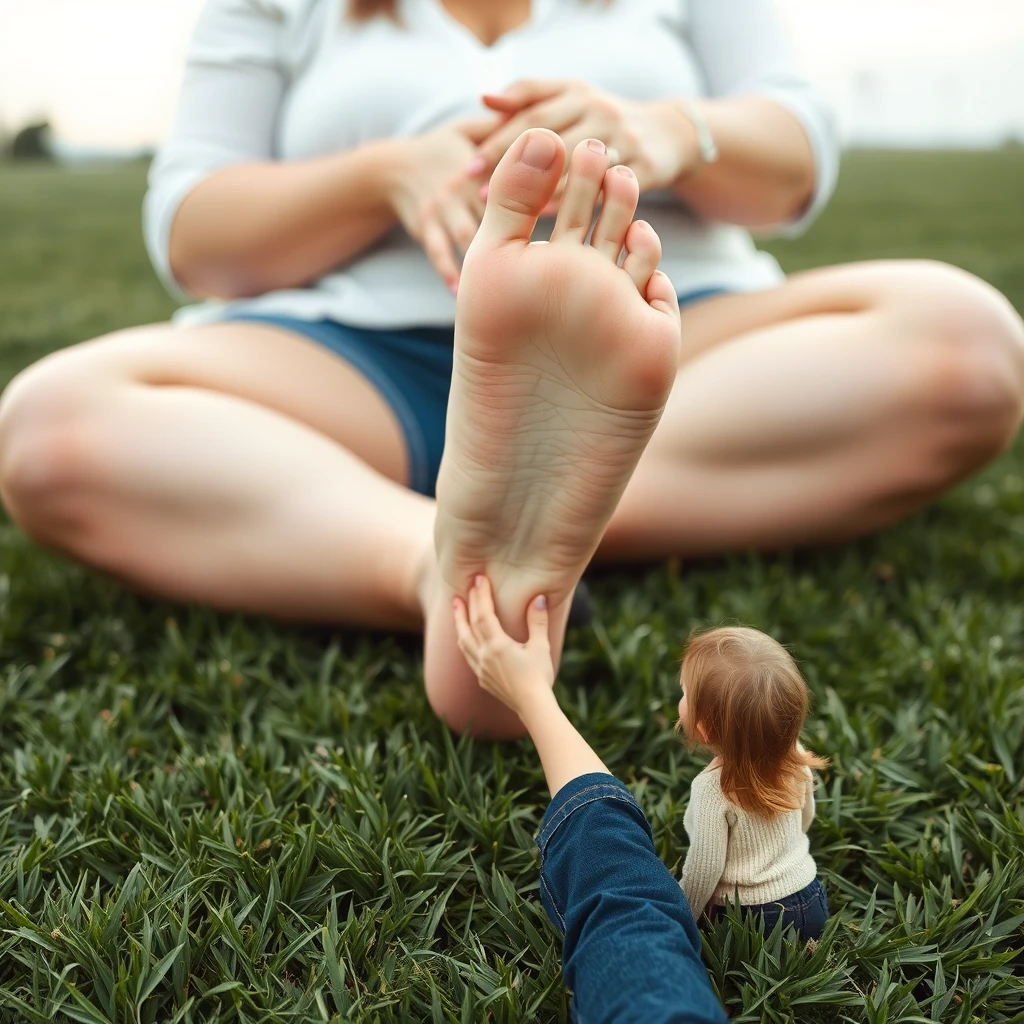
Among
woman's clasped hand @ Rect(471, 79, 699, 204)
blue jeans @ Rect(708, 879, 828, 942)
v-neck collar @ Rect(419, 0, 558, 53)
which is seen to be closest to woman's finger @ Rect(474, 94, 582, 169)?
woman's clasped hand @ Rect(471, 79, 699, 204)

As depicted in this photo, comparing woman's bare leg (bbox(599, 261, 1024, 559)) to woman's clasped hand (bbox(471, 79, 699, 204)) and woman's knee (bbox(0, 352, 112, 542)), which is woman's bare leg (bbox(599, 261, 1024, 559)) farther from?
woman's knee (bbox(0, 352, 112, 542))

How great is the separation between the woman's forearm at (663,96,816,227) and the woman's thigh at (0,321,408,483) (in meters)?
0.53

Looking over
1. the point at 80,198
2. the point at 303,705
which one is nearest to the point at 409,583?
the point at 303,705

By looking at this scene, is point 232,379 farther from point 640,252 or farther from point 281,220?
point 640,252

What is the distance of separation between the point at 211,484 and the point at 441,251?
392 mm

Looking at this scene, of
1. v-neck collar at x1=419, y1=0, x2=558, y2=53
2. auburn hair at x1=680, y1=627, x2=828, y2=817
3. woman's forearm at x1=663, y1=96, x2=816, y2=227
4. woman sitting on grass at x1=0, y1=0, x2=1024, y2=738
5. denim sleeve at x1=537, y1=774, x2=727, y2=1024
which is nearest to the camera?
denim sleeve at x1=537, y1=774, x2=727, y2=1024

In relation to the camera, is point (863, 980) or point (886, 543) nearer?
point (863, 980)

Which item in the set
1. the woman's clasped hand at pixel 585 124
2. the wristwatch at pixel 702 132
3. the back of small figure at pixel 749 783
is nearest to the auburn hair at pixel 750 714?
the back of small figure at pixel 749 783

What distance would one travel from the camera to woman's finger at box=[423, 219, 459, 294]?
1225 mm

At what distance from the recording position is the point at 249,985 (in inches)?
32.6

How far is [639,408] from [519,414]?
4.3 inches

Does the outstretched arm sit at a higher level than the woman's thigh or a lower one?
higher

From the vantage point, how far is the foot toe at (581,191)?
0.85 metres

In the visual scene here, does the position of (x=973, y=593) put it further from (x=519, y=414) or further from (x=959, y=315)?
(x=519, y=414)
